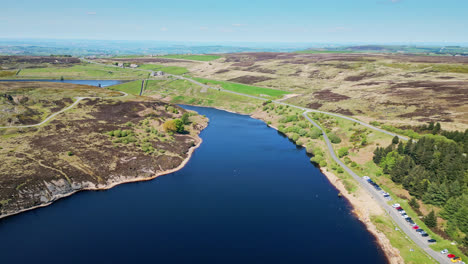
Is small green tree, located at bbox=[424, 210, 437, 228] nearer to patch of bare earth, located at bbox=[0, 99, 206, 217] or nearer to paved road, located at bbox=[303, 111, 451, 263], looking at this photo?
paved road, located at bbox=[303, 111, 451, 263]

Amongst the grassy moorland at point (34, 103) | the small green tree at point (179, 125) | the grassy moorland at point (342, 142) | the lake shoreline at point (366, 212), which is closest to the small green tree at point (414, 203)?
the lake shoreline at point (366, 212)

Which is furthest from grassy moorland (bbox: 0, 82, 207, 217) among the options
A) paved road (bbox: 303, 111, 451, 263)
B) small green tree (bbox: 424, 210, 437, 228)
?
small green tree (bbox: 424, 210, 437, 228)

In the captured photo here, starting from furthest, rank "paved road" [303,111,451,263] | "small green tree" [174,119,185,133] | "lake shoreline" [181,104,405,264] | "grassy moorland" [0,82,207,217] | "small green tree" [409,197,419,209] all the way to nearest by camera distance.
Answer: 1. "small green tree" [174,119,185,133]
2. "grassy moorland" [0,82,207,217]
3. "small green tree" [409,197,419,209]
4. "lake shoreline" [181,104,405,264]
5. "paved road" [303,111,451,263]

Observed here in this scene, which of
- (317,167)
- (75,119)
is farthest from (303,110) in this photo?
(75,119)

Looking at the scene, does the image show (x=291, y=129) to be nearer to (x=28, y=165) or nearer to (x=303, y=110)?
(x=303, y=110)

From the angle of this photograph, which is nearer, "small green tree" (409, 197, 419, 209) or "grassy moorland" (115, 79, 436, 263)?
"grassy moorland" (115, 79, 436, 263)
